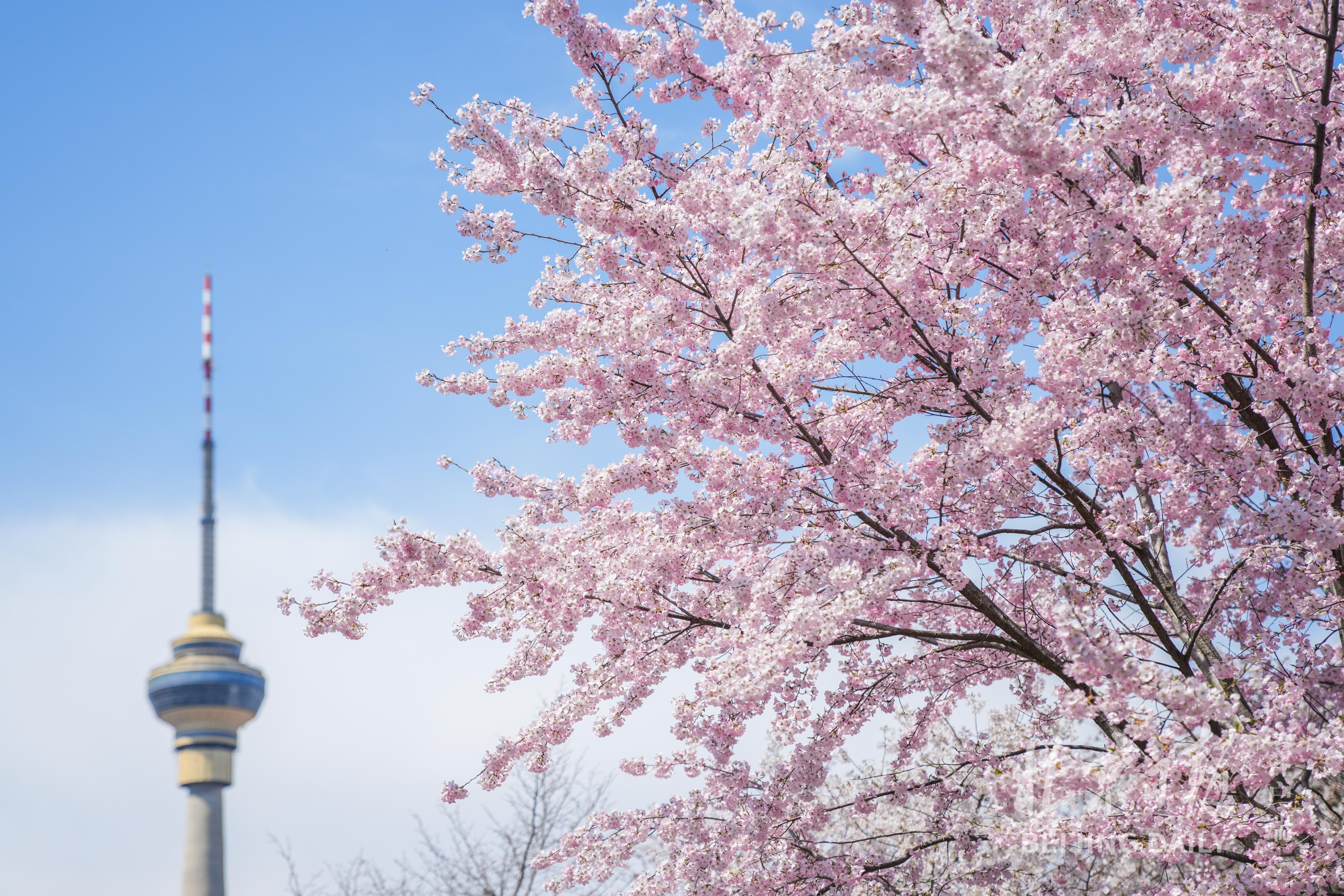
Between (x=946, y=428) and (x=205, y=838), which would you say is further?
(x=205, y=838)

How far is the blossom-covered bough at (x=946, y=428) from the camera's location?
5.48m

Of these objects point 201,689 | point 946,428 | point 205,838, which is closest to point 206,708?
point 201,689

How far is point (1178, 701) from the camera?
4645 millimetres

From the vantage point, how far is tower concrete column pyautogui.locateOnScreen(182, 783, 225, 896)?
88688 mm

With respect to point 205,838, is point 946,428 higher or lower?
lower

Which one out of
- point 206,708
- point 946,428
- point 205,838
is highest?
point 206,708

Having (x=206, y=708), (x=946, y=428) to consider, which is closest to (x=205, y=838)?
(x=206, y=708)

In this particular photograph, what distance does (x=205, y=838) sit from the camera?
91500mm

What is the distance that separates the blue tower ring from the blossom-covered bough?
8863 centimetres

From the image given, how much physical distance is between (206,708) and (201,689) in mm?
2331

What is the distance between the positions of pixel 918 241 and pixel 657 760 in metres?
4.78

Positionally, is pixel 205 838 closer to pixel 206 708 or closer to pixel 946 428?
pixel 206 708

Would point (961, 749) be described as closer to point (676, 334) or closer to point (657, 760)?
point (657, 760)

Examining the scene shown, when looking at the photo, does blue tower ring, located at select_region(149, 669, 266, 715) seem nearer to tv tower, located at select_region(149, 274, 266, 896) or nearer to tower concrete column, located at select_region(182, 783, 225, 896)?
tv tower, located at select_region(149, 274, 266, 896)
